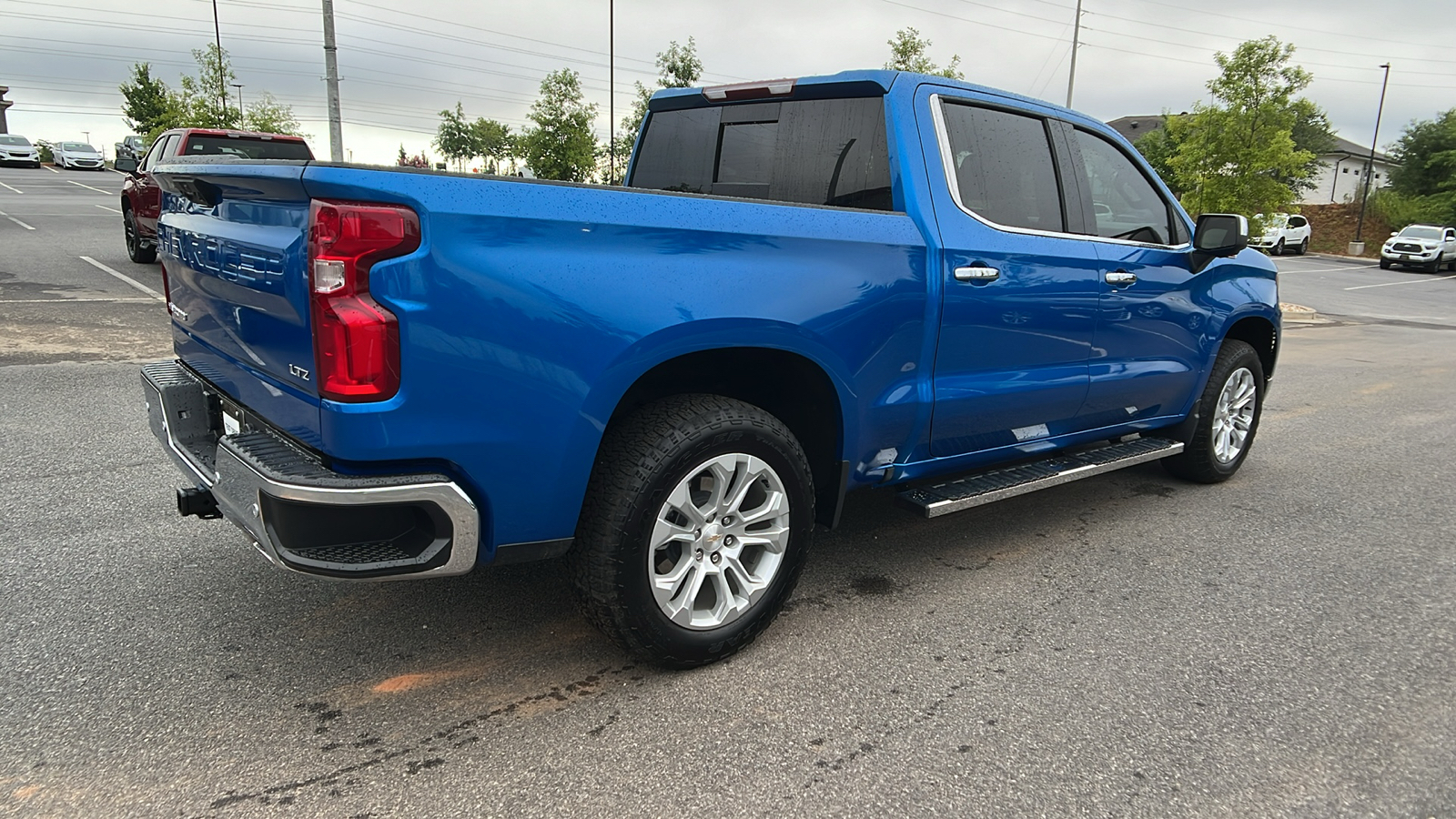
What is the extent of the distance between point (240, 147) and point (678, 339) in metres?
11.7

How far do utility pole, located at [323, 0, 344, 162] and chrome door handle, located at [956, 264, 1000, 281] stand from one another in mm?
13512

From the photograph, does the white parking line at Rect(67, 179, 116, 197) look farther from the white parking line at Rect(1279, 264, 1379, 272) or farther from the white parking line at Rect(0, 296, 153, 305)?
the white parking line at Rect(1279, 264, 1379, 272)

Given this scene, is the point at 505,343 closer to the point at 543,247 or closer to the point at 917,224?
the point at 543,247

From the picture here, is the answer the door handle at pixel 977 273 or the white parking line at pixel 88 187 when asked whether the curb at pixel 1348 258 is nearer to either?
the door handle at pixel 977 273

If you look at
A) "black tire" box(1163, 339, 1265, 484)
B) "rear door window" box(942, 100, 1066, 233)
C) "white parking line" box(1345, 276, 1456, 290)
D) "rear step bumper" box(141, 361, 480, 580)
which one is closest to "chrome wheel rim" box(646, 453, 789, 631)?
"rear step bumper" box(141, 361, 480, 580)

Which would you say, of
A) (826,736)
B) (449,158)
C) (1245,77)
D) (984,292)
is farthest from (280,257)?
(449,158)

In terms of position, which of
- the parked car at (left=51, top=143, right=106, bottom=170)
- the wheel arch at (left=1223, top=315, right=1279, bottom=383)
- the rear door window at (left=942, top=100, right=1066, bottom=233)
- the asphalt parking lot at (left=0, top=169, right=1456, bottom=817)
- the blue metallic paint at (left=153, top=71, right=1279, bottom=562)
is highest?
the parked car at (left=51, top=143, right=106, bottom=170)

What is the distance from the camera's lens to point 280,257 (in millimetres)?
2336

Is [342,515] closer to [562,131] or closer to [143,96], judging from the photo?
[562,131]

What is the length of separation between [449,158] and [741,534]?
269ft

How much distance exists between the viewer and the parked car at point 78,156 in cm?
4316

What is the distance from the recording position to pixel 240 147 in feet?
39.5

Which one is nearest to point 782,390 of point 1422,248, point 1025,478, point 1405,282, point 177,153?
point 1025,478

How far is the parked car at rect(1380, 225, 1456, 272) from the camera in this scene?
3384 centimetres
